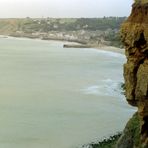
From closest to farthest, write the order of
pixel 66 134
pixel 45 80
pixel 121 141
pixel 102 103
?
pixel 121 141 → pixel 66 134 → pixel 102 103 → pixel 45 80

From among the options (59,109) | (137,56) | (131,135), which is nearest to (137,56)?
(137,56)

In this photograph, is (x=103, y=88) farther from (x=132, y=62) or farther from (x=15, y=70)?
(x=132, y=62)

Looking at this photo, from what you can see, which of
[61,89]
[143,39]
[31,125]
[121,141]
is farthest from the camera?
[61,89]

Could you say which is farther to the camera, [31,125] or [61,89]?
[61,89]

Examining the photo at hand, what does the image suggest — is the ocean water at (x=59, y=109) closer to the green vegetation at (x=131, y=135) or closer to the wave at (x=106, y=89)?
the wave at (x=106, y=89)

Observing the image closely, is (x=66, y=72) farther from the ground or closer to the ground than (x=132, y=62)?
closer to the ground

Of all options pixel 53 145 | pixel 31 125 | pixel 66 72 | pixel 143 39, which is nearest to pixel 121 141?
pixel 143 39

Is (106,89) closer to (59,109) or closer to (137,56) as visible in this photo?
(59,109)

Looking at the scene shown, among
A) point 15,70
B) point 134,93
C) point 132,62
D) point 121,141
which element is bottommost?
point 15,70

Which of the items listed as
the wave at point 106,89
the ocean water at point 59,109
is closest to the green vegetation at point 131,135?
the ocean water at point 59,109
